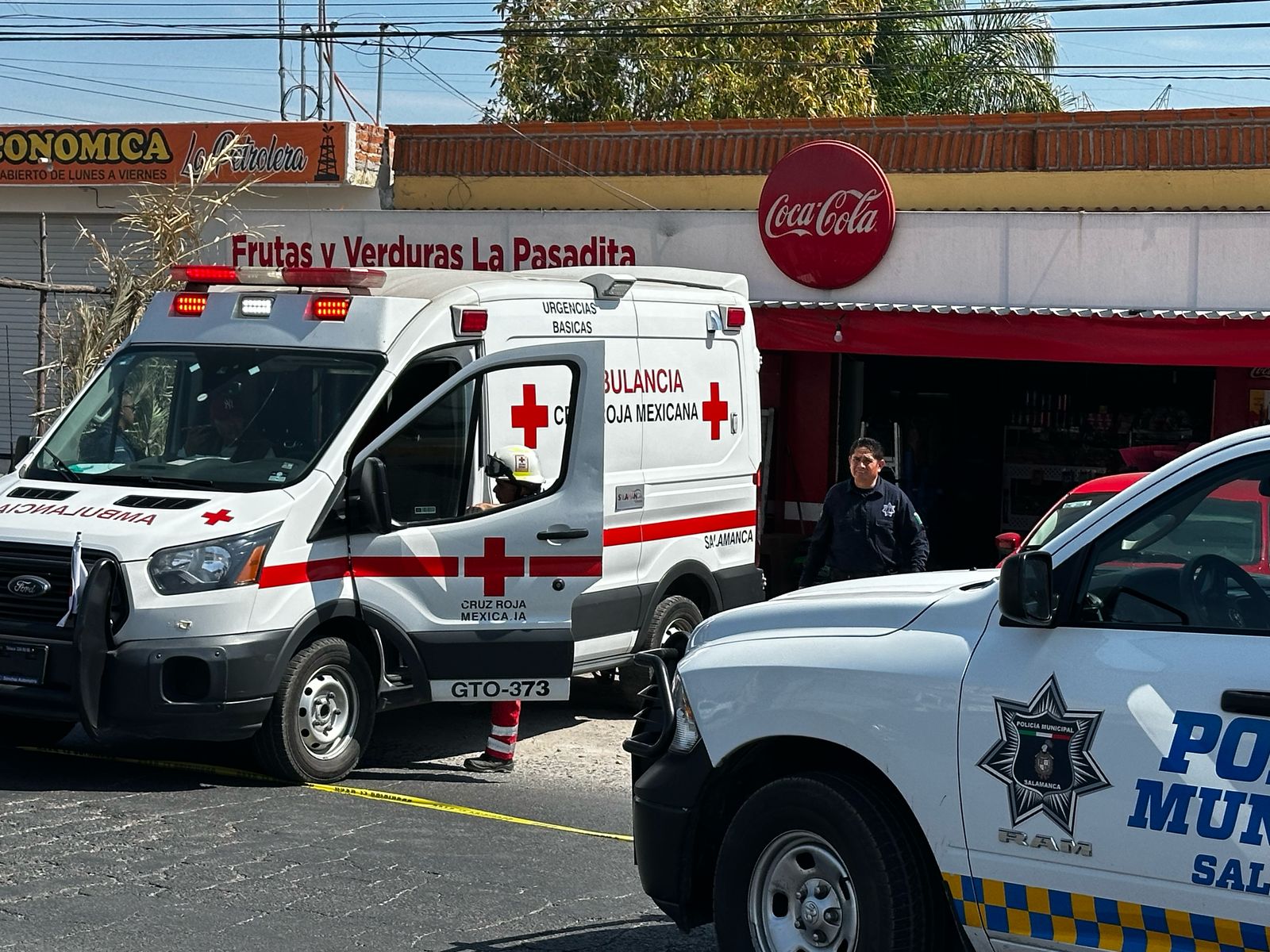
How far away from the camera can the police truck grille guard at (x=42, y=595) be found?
23.8 feet

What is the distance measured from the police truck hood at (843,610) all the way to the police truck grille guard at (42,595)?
11.3 ft

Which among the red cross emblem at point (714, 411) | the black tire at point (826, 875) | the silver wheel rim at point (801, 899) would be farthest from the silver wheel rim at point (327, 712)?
the silver wheel rim at point (801, 899)

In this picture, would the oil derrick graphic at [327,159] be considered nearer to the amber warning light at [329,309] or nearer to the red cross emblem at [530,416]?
the red cross emblem at [530,416]

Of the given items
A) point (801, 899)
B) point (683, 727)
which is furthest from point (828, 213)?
point (801, 899)

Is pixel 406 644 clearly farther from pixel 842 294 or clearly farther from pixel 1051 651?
pixel 842 294

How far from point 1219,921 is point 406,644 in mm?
4938

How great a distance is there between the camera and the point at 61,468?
27.0 feet

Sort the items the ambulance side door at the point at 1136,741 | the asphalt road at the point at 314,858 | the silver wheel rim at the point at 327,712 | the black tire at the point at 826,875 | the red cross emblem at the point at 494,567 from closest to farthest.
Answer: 1. the ambulance side door at the point at 1136,741
2. the black tire at the point at 826,875
3. the asphalt road at the point at 314,858
4. the silver wheel rim at the point at 327,712
5. the red cross emblem at the point at 494,567

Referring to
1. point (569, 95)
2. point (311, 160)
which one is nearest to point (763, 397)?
point (311, 160)

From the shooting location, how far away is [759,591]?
34.2ft

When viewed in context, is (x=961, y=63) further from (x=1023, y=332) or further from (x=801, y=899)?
(x=801, y=899)

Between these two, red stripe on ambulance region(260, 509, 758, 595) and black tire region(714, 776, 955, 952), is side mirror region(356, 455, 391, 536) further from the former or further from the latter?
black tire region(714, 776, 955, 952)

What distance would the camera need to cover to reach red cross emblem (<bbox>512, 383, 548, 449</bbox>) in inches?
347

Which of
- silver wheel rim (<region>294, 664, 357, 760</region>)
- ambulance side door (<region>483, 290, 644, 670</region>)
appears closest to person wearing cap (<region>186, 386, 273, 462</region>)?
silver wheel rim (<region>294, 664, 357, 760</region>)
